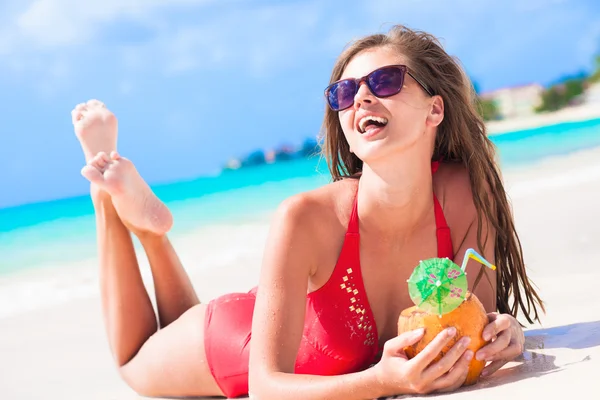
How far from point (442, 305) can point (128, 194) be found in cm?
206

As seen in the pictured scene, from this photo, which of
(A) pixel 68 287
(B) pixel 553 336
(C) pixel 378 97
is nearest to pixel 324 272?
(C) pixel 378 97

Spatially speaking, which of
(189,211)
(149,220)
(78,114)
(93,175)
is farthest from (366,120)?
(189,211)

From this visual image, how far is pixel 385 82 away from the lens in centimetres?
306

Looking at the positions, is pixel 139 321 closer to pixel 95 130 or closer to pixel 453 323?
pixel 95 130

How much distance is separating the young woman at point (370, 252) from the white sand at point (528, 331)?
0.25 meters

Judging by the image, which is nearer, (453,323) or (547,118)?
(453,323)

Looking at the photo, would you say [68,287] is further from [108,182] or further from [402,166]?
[402,166]

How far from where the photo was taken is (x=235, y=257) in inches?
380

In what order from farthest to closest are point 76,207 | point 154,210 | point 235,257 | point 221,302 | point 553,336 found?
point 76,207 < point 235,257 < point 154,210 < point 221,302 < point 553,336

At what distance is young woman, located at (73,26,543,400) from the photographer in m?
2.79


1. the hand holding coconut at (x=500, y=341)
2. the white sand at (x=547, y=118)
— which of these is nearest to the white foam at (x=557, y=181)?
the hand holding coconut at (x=500, y=341)

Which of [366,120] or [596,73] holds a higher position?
[596,73]

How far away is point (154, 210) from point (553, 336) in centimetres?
207

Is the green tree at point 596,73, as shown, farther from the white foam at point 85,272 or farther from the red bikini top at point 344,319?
the red bikini top at point 344,319
